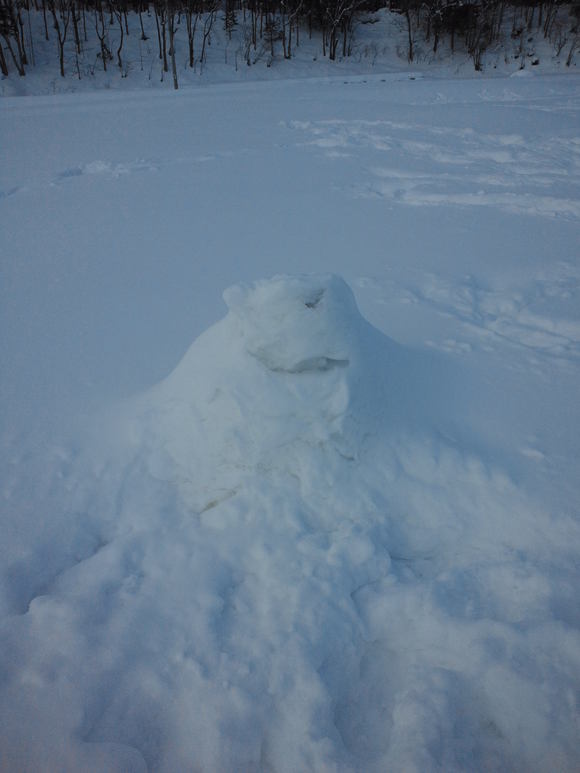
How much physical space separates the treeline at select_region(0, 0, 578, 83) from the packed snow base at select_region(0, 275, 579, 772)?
1880cm

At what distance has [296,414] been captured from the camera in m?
1.67

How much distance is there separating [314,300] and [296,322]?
11 centimetres

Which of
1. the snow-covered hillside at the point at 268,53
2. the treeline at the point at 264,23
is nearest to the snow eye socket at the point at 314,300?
the snow-covered hillside at the point at 268,53

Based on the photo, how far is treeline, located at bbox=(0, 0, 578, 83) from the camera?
17078mm

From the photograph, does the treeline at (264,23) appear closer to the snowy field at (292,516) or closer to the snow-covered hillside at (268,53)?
the snow-covered hillside at (268,53)

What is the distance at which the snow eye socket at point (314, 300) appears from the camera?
1.68m

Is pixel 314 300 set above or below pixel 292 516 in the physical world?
above

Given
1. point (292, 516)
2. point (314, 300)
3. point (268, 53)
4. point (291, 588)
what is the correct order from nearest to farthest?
point (291, 588), point (292, 516), point (314, 300), point (268, 53)

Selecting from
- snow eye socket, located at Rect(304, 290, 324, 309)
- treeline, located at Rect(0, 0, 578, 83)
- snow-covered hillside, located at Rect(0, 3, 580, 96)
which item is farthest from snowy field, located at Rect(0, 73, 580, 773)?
treeline, located at Rect(0, 0, 578, 83)

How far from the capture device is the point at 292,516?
1.56 m

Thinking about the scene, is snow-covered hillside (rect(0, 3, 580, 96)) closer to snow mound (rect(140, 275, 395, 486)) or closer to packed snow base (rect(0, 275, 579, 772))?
snow mound (rect(140, 275, 395, 486))

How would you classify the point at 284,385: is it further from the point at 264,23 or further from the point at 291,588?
the point at 264,23

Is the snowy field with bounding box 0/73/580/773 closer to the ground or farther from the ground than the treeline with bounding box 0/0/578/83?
closer to the ground

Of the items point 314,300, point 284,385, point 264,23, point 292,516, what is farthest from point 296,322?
point 264,23
